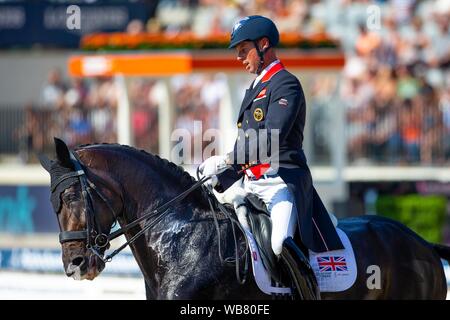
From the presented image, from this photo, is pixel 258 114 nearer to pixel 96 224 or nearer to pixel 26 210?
pixel 96 224

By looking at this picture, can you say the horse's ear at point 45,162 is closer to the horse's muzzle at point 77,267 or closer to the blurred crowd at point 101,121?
the horse's muzzle at point 77,267

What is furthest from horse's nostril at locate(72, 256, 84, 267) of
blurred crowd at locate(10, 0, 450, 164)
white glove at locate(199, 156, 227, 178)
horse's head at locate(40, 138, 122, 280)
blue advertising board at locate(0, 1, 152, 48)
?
blue advertising board at locate(0, 1, 152, 48)

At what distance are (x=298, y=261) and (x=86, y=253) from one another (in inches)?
54.0

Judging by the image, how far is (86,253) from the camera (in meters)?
7.08

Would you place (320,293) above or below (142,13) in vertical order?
below

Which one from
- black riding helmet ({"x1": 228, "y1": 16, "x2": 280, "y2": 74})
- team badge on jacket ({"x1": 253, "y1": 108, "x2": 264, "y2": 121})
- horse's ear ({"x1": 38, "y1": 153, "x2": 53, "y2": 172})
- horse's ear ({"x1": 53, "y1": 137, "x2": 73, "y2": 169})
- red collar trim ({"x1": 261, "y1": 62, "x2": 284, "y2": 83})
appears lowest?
horse's ear ({"x1": 38, "y1": 153, "x2": 53, "y2": 172})

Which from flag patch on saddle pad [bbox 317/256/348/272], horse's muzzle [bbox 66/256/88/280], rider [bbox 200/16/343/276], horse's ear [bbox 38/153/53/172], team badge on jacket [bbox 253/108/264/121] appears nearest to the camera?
horse's muzzle [bbox 66/256/88/280]

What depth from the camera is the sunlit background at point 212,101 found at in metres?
15.5

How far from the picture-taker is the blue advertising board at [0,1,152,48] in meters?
19.5

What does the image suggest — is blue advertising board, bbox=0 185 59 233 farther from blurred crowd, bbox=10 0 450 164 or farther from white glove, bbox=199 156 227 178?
white glove, bbox=199 156 227 178

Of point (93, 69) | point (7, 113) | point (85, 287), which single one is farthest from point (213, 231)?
point (7, 113)

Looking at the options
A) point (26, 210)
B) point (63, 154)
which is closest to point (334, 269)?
point (63, 154)

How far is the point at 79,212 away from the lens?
7.13 metres

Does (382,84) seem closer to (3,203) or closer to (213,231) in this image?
(3,203)
